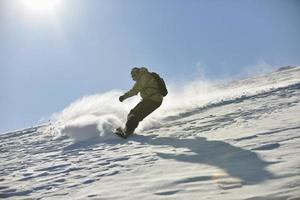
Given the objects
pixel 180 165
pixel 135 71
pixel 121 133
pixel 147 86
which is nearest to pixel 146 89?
pixel 147 86

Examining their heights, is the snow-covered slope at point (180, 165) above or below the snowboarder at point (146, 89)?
below

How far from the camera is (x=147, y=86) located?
38.0 feet

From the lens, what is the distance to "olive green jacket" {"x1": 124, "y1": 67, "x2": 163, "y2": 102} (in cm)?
1152

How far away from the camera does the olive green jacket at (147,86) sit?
453 inches

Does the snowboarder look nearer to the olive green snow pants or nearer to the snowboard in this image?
the olive green snow pants

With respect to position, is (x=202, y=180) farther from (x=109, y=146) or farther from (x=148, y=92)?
(x=148, y=92)

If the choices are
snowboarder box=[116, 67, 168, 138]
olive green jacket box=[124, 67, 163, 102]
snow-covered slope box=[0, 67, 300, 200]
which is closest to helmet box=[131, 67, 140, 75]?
snowboarder box=[116, 67, 168, 138]

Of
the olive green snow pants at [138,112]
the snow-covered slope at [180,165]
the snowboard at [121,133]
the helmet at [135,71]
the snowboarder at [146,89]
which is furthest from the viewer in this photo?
the helmet at [135,71]

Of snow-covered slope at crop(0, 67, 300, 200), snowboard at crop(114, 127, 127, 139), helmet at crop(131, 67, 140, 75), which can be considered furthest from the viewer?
helmet at crop(131, 67, 140, 75)

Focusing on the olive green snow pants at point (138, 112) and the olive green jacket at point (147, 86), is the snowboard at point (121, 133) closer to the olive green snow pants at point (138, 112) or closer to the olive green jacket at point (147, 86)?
the olive green snow pants at point (138, 112)

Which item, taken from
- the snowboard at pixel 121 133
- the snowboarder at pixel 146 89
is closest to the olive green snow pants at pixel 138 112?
the snowboarder at pixel 146 89

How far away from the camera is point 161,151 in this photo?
24.3 ft

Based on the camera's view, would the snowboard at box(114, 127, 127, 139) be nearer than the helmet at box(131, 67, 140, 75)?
Yes

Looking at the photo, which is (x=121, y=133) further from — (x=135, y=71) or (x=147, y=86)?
(x=135, y=71)
